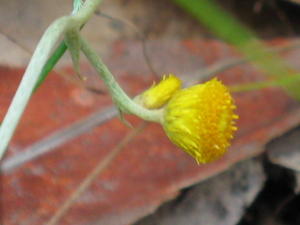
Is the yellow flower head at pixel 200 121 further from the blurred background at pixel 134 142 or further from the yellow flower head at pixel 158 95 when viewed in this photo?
the blurred background at pixel 134 142

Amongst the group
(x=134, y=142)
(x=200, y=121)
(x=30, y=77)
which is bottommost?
(x=200, y=121)

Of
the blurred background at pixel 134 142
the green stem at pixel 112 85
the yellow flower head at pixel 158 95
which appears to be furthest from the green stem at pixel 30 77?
the blurred background at pixel 134 142

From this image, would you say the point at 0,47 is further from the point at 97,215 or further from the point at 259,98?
the point at 259,98

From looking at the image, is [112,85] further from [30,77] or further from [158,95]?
[30,77]

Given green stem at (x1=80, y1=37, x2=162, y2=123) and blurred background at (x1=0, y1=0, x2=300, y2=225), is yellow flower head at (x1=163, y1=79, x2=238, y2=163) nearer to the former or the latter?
green stem at (x1=80, y1=37, x2=162, y2=123)

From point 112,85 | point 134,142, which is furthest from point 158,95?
point 134,142

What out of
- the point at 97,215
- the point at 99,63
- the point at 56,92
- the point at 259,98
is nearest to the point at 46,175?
the point at 97,215

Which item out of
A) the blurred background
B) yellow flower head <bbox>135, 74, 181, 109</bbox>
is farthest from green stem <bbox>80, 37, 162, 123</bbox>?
the blurred background

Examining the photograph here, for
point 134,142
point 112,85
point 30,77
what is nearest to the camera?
point 30,77
